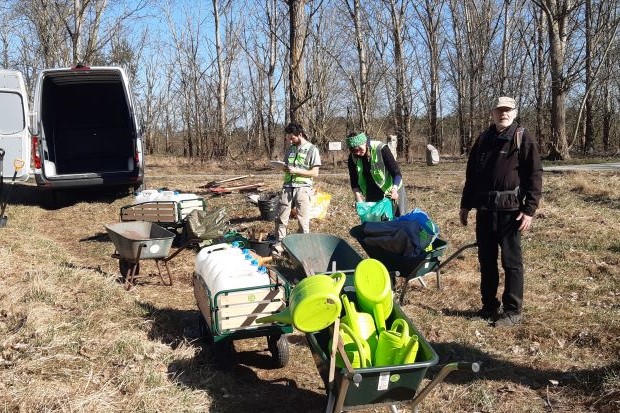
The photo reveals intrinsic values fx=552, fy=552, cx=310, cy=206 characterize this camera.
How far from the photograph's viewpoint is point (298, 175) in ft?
21.6

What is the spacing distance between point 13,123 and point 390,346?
8.93 metres

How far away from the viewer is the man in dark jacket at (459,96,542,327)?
170 inches

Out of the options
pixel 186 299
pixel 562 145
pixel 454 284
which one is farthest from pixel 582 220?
pixel 562 145

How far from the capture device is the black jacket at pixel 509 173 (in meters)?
4.31

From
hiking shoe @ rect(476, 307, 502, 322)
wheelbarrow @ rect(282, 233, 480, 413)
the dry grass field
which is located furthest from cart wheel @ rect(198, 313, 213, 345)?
hiking shoe @ rect(476, 307, 502, 322)

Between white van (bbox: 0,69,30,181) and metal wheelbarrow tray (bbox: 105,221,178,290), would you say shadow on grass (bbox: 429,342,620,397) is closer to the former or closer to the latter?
metal wheelbarrow tray (bbox: 105,221,178,290)

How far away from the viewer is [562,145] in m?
17.9

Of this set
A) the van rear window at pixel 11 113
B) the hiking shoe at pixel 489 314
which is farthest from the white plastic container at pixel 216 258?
the van rear window at pixel 11 113

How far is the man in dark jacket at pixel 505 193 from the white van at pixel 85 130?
7.02 meters

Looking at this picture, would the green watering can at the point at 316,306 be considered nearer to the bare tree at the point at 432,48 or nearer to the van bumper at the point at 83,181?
the van bumper at the point at 83,181

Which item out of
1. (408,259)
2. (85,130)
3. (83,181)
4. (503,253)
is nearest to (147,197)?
(83,181)

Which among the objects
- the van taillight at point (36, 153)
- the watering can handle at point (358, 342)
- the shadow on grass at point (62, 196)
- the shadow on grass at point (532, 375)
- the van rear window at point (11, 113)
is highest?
the van rear window at point (11, 113)

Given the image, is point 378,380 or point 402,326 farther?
point 402,326

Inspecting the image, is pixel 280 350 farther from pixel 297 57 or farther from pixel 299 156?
pixel 297 57
